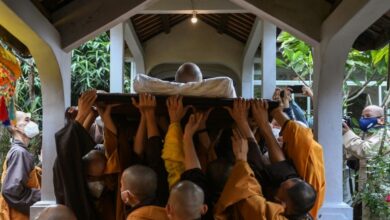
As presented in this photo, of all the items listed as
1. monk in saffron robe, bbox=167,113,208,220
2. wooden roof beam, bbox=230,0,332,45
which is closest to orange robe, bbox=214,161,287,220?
monk in saffron robe, bbox=167,113,208,220

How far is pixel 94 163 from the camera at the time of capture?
8.21 feet

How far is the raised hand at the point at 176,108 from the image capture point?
239cm

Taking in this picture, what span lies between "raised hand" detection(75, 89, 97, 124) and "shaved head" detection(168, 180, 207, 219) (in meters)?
0.65

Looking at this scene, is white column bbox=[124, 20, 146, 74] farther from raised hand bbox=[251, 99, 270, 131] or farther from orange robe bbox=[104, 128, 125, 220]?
raised hand bbox=[251, 99, 270, 131]

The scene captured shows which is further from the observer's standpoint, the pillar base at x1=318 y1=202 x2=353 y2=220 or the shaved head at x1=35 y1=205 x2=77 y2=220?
the pillar base at x1=318 y1=202 x2=353 y2=220

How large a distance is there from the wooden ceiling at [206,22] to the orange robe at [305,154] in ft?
19.5

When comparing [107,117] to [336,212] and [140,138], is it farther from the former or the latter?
[336,212]

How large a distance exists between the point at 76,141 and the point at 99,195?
0.32 m

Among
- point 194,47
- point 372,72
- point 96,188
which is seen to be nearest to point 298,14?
point 96,188

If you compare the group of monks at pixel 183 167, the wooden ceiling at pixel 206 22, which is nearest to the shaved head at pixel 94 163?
the group of monks at pixel 183 167

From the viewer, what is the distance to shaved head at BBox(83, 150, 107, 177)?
2500 mm

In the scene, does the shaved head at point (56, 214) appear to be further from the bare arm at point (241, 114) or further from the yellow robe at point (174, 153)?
the bare arm at point (241, 114)

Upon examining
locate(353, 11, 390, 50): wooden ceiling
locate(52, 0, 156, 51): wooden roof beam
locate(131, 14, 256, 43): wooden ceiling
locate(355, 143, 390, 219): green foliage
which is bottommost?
locate(355, 143, 390, 219): green foliage

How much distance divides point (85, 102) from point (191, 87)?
52 centimetres
